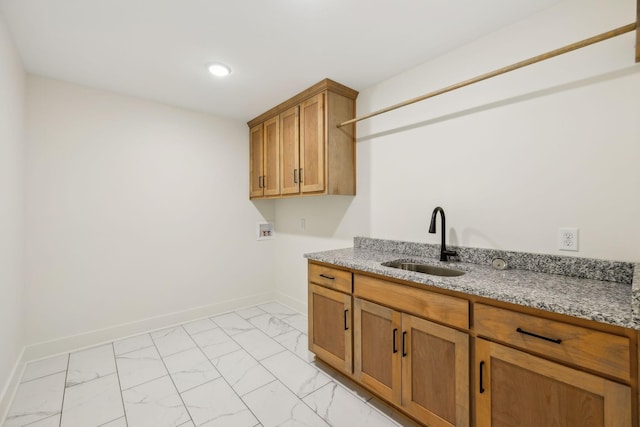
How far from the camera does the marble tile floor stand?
64.7 inches

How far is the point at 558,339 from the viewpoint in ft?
3.44

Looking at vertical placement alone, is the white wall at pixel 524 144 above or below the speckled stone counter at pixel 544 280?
above

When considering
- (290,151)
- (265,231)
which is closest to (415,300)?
(290,151)

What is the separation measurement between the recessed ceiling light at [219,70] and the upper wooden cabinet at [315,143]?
678 millimetres

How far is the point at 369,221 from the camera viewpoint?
250 cm

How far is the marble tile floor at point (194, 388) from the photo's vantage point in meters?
1.64

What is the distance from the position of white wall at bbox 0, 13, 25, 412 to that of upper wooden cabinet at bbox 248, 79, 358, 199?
1923 millimetres

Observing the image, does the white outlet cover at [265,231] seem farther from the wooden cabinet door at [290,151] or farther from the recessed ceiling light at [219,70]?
the recessed ceiling light at [219,70]

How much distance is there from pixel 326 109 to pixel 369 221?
1040 mm

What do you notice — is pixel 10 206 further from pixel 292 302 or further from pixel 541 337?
pixel 541 337

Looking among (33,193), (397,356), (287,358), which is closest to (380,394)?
(397,356)

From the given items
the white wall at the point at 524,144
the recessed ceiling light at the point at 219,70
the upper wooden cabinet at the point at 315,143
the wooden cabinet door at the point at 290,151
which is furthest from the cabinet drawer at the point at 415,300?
the recessed ceiling light at the point at 219,70

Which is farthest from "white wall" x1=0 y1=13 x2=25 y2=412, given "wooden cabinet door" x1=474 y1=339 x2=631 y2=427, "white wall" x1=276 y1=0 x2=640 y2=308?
"wooden cabinet door" x1=474 y1=339 x2=631 y2=427

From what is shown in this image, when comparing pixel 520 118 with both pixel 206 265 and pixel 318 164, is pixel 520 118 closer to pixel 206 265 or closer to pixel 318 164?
pixel 318 164
